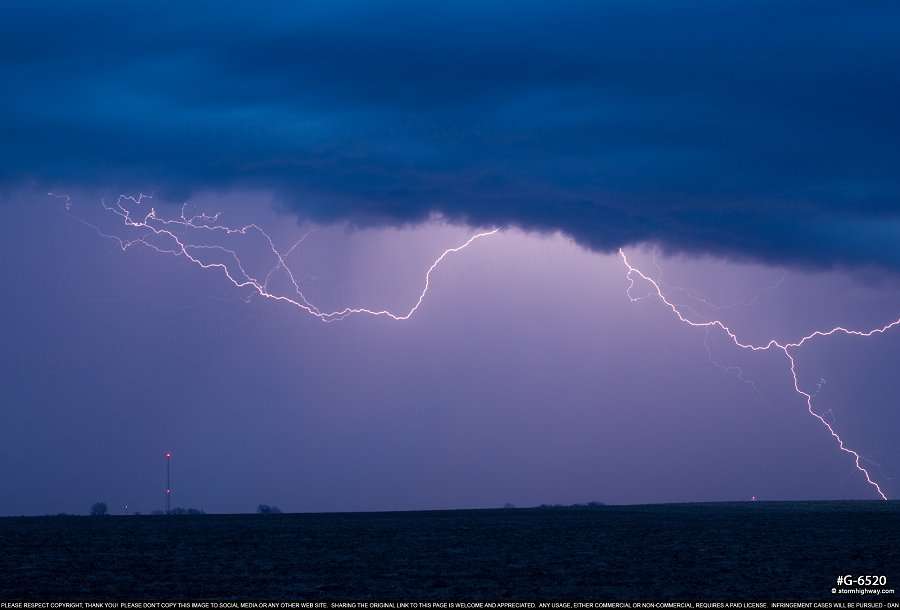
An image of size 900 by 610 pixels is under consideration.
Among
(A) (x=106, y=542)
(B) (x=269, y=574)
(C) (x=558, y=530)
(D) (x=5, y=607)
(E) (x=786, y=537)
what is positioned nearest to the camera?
(D) (x=5, y=607)

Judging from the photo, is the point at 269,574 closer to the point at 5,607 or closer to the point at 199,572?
the point at 199,572

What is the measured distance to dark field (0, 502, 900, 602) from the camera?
19484mm

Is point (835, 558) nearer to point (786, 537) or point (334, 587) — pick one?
point (786, 537)

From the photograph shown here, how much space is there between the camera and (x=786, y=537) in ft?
103

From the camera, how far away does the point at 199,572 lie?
22.2 meters

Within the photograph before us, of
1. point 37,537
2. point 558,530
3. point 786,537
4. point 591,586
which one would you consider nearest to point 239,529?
point 37,537

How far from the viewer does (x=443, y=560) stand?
80.5 ft

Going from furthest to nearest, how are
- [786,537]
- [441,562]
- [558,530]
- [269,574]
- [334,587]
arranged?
[558,530], [786,537], [441,562], [269,574], [334,587]

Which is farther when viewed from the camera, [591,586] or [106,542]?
[106,542]

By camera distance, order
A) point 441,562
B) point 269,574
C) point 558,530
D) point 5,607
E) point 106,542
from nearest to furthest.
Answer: point 5,607
point 269,574
point 441,562
point 106,542
point 558,530

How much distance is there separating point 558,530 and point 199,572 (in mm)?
15000

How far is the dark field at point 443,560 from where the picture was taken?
19.5 m

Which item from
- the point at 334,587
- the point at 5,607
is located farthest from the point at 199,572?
the point at 5,607

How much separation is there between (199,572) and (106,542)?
8.05 m
